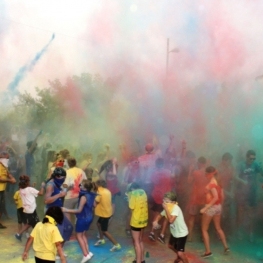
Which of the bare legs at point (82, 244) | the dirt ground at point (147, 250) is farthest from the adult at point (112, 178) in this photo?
the bare legs at point (82, 244)

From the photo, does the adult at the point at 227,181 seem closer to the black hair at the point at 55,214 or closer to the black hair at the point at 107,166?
the black hair at the point at 107,166

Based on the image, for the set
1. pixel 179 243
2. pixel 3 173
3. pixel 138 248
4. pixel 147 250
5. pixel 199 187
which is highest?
pixel 3 173

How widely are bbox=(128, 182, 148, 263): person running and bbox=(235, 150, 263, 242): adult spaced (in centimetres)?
199

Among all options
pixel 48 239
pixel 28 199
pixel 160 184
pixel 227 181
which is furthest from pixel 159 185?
pixel 48 239

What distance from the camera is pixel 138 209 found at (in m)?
4.82

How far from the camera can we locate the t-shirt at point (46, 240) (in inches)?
142

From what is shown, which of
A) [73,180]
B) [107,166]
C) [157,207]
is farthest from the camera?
[107,166]

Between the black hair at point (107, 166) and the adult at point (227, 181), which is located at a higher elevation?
the black hair at point (107, 166)

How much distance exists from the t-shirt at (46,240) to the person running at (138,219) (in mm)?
1365

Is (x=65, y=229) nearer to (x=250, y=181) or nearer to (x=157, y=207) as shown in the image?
(x=157, y=207)

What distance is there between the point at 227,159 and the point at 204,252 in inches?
63.3

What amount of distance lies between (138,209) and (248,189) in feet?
6.94

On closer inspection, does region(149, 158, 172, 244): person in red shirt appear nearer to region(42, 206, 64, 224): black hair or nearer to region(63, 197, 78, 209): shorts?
region(63, 197, 78, 209): shorts

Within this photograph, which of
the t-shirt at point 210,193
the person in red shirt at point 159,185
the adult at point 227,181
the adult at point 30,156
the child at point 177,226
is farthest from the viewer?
the adult at point 30,156
